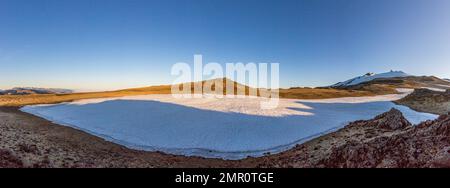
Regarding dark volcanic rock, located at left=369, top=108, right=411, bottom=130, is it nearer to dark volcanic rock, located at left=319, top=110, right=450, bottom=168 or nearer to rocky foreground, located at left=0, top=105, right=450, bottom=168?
rocky foreground, located at left=0, top=105, right=450, bottom=168

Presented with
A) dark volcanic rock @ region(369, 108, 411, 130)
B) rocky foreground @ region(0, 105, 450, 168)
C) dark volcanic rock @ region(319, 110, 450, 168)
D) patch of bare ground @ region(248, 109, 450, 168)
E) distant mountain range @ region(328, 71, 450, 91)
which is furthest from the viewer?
distant mountain range @ region(328, 71, 450, 91)

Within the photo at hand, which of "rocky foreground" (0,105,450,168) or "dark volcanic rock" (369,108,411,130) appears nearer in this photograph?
"rocky foreground" (0,105,450,168)

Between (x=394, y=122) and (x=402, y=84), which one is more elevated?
(x=402, y=84)

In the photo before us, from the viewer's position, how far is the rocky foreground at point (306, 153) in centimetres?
1315

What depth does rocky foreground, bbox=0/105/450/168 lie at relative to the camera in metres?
13.1

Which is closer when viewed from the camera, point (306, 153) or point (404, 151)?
point (404, 151)

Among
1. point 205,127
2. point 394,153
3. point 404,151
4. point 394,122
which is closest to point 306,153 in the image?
point 394,153

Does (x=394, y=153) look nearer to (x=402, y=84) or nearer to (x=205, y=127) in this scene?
(x=205, y=127)

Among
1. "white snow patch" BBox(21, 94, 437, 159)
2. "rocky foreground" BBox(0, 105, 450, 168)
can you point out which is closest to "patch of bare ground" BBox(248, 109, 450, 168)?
"rocky foreground" BBox(0, 105, 450, 168)

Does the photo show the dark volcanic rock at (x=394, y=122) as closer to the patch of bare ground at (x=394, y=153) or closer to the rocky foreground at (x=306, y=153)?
the rocky foreground at (x=306, y=153)

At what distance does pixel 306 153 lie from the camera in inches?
734
